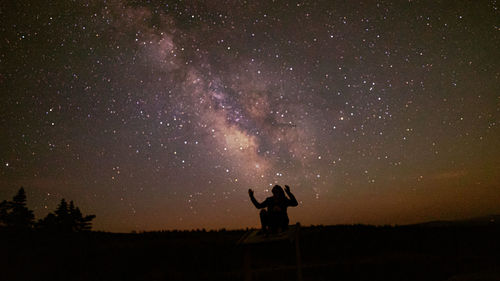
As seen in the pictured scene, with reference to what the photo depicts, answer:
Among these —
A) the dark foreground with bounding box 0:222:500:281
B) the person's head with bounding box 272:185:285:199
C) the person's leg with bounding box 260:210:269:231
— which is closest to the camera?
the person's leg with bounding box 260:210:269:231

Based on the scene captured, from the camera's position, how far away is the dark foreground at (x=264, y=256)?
12742mm

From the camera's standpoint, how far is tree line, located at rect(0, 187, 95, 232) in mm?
41094

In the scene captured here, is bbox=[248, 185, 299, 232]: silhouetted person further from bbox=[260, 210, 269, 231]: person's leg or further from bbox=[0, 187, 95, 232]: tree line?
bbox=[0, 187, 95, 232]: tree line

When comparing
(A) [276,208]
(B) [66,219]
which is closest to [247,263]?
(A) [276,208]

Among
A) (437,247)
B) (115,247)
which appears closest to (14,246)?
(115,247)

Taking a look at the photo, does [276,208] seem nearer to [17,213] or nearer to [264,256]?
[264,256]

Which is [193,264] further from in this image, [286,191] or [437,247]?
[437,247]

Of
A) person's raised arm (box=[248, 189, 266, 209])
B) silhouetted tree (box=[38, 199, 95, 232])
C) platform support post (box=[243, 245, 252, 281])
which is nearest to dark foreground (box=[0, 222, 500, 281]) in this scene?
person's raised arm (box=[248, 189, 266, 209])

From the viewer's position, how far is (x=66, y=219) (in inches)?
1644

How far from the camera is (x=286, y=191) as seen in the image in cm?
916

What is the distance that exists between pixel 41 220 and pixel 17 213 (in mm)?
2732

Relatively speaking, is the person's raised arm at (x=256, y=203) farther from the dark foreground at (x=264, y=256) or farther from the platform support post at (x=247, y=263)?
the dark foreground at (x=264, y=256)

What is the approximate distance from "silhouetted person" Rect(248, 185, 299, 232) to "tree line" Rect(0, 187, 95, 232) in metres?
38.8

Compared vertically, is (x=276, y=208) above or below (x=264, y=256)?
above
